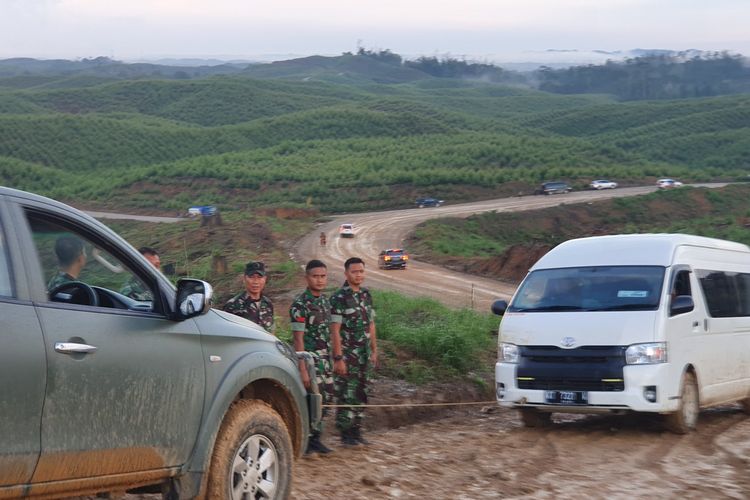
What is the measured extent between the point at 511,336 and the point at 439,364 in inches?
146

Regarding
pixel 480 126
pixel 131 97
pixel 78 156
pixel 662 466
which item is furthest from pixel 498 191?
pixel 131 97

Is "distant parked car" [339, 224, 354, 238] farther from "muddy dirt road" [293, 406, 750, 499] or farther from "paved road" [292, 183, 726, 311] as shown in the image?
"muddy dirt road" [293, 406, 750, 499]

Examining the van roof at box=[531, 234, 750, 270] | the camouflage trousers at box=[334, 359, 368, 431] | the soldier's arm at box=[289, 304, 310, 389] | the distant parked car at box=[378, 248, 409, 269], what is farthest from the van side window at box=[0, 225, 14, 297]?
the distant parked car at box=[378, 248, 409, 269]

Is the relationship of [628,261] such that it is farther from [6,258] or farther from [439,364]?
[6,258]

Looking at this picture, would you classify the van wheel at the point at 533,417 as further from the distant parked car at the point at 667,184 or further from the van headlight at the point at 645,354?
the distant parked car at the point at 667,184

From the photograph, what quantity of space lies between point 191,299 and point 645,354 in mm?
5980

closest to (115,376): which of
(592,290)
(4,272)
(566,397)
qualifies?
(4,272)

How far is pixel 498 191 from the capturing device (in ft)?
279

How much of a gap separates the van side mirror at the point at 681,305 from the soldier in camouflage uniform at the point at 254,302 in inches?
168

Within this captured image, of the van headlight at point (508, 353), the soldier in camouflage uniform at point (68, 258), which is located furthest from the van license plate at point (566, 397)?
the soldier in camouflage uniform at point (68, 258)

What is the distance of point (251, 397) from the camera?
256 inches

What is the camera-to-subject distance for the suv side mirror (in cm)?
554

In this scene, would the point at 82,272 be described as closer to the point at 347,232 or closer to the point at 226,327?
the point at 226,327

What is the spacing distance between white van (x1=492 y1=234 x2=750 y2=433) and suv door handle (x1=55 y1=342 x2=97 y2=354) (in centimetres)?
638
